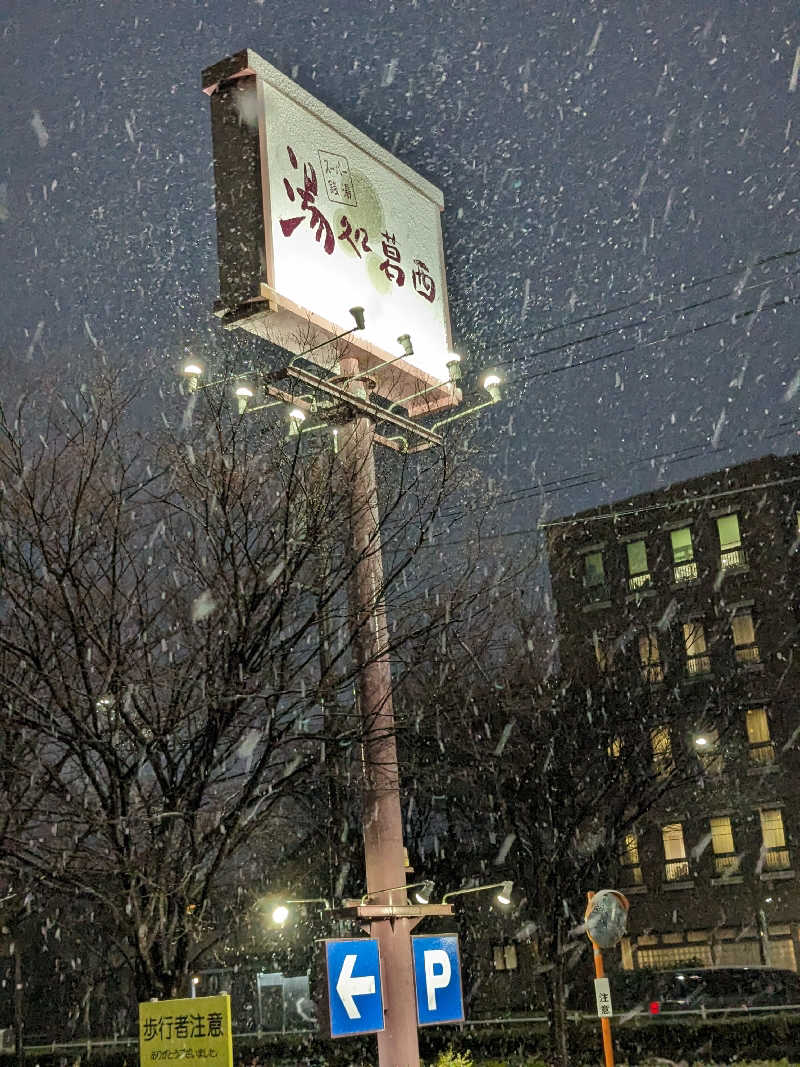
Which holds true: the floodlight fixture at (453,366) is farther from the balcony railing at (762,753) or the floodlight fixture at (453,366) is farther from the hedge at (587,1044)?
the balcony railing at (762,753)

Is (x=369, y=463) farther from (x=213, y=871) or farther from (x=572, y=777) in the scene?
(x=572, y=777)

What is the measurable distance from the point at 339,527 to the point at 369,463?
63.1 inches

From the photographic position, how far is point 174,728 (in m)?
11.5

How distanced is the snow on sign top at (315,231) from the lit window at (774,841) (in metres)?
24.5

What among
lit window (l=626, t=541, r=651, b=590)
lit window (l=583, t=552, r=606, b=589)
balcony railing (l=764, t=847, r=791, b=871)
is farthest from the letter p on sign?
lit window (l=583, t=552, r=606, b=589)

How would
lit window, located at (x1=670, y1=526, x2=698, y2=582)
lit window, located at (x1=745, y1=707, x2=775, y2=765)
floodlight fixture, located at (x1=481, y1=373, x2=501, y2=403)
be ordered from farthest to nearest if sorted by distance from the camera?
lit window, located at (x1=670, y1=526, x2=698, y2=582) → lit window, located at (x1=745, y1=707, x2=775, y2=765) → floodlight fixture, located at (x1=481, y1=373, x2=501, y2=403)

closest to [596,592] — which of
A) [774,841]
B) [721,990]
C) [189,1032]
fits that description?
[774,841]

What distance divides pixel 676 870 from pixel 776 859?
341 cm

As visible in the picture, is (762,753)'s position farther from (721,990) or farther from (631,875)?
(721,990)

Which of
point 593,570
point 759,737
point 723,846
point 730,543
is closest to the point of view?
point 723,846

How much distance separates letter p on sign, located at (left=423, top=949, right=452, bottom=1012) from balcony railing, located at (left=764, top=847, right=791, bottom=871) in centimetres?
2594

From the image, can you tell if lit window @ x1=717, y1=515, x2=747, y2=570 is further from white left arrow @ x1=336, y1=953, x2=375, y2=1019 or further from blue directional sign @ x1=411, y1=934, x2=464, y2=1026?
white left arrow @ x1=336, y1=953, x2=375, y2=1019

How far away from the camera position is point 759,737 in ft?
123

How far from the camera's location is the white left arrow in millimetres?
11727
